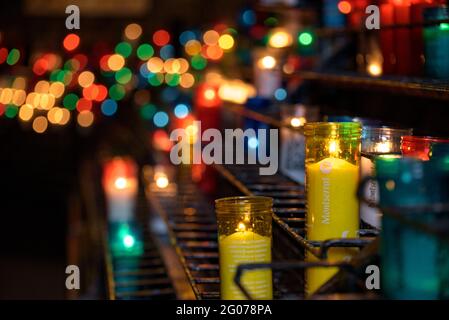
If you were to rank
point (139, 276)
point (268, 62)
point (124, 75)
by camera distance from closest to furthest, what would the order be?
point (139, 276) < point (268, 62) < point (124, 75)

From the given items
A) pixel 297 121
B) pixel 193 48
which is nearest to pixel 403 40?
pixel 297 121

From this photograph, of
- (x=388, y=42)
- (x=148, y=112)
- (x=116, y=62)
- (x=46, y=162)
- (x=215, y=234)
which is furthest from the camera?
(x=116, y=62)

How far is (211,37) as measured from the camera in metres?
13.7

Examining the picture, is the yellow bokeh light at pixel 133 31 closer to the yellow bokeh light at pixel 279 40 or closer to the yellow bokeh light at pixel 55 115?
the yellow bokeh light at pixel 55 115

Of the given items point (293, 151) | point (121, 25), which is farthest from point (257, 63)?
point (121, 25)

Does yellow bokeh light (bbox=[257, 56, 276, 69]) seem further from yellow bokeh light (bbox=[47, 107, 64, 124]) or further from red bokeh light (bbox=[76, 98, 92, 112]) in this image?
red bokeh light (bbox=[76, 98, 92, 112])

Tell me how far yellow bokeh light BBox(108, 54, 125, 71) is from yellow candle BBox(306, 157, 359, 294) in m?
17.6

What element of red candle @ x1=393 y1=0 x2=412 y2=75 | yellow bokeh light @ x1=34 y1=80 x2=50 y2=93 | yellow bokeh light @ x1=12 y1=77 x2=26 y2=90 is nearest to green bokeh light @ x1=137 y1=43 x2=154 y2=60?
yellow bokeh light @ x1=34 y1=80 x2=50 y2=93

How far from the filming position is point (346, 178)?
2109 mm

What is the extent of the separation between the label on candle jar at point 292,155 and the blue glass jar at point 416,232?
6.51ft

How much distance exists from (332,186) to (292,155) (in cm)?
167

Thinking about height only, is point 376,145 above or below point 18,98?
below

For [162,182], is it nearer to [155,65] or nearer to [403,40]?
[403,40]

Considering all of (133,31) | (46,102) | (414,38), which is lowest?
(414,38)
